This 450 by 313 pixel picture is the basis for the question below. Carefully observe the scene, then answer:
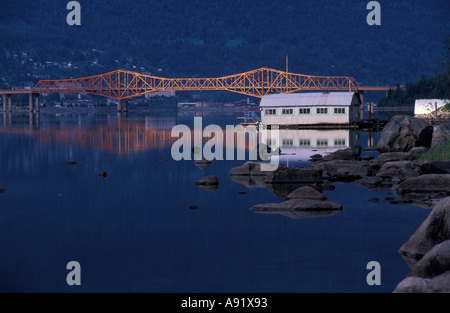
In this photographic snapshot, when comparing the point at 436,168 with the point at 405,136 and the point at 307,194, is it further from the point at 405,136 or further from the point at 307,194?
the point at 405,136

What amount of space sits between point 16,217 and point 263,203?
846 centimetres

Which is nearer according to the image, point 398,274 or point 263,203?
point 398,274

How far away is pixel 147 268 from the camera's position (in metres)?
16.3

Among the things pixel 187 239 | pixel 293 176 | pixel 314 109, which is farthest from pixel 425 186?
pixel 314 109

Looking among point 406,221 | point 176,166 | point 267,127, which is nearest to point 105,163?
point 176,166

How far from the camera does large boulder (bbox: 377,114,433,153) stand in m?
48.3

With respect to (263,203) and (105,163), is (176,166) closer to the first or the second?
(105,163)

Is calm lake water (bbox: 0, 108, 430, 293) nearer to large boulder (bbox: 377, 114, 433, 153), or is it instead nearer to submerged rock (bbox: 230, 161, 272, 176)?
submerged rock (bbox: 230, 161, 272, 176)

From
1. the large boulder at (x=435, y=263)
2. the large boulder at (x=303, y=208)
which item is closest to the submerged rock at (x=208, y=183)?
the large boulder at (x=303, y=208)

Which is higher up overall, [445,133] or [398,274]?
[445,133]

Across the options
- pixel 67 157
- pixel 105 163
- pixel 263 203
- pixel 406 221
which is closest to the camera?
pixel 406 221

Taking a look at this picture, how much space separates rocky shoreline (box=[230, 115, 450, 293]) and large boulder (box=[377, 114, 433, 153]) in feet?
22.8

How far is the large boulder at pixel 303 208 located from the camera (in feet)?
73.7

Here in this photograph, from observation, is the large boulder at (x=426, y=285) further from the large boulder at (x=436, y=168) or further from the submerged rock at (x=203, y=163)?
the submerged rock at (x=203, y=163)
